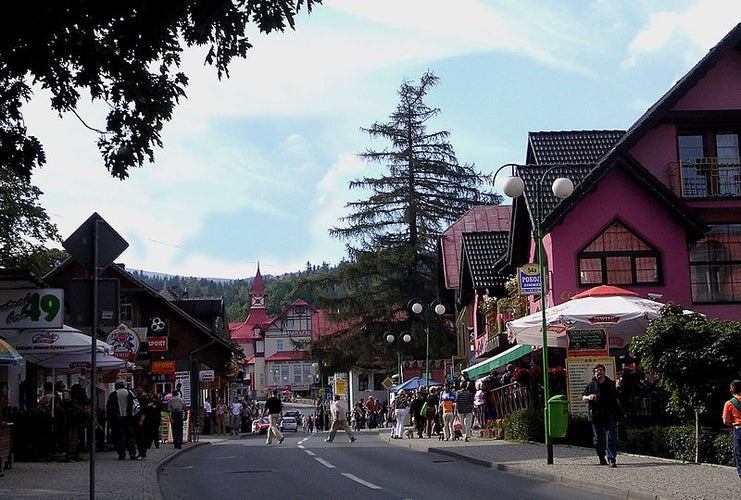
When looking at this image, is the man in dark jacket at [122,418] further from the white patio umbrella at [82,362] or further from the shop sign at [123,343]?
the shop sign at [123,343]

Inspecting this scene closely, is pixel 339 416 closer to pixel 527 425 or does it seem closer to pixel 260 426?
pixel 527 425

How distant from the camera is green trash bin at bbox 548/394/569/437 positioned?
765 inches

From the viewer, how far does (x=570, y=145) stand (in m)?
36.4

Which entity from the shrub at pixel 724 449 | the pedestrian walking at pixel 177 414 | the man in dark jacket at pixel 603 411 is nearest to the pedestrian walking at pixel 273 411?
the pedestrian walking at pixel 177 414

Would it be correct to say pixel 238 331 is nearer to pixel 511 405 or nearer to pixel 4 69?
pixel 511 405

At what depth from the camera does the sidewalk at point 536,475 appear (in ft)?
46.2

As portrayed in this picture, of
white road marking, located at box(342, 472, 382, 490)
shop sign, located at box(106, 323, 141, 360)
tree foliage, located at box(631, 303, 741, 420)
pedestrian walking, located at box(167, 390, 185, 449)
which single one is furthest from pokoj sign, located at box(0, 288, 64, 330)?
tree foliage, located at box(631, 303, 741, 420)

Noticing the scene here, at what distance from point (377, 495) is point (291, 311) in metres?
137

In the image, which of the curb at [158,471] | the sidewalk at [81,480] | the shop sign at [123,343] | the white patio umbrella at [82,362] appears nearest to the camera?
the sidewalk at [81,480]

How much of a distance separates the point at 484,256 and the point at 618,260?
37.6 feet

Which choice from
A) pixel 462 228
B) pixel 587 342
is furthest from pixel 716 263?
pixel 462 228

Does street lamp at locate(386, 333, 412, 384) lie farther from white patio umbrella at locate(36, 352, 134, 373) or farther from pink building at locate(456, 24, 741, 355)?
white patio umbrella at locate(36, 352, 134, 373)

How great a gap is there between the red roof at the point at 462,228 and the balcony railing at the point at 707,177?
1914cm

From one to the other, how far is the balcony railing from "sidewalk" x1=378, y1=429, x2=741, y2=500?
37.4ft
